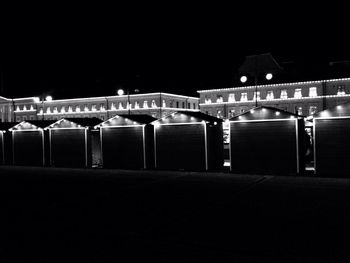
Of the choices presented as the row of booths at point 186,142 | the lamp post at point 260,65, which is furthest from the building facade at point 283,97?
the row of booths at point 186,142

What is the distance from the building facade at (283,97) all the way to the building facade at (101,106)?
23.6 feet

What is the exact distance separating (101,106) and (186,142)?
50.8 m

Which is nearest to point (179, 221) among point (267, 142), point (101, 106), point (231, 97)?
point (267, 142)

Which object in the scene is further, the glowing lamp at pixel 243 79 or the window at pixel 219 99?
the window at pixel 219 99

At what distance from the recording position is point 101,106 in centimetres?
7044

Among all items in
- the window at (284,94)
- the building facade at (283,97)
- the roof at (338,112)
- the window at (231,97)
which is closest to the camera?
the roof at (338,112)

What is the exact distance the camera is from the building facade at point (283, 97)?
52.0 m

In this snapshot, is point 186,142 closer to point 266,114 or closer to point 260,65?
point 266,114

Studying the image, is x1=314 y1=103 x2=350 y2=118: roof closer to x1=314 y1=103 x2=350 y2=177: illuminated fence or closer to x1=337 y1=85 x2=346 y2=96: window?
x1=314 y1=103 x2=350 y2=177: illuminated fence

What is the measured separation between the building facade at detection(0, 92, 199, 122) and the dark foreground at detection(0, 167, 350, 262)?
156 ft

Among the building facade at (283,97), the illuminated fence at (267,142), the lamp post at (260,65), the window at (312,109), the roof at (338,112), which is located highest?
the lamp post at (260,65)

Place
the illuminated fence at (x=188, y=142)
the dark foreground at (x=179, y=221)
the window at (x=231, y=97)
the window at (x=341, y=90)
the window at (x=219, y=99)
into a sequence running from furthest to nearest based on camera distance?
the window at (x=219, y=99) < the window at (x=231, y=97) < the window at (x=341, y=90) < the illuminated fence at (x=188, y=142) < the dark foreground at (x=179, y=221)

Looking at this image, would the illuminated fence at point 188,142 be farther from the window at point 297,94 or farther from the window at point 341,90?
the window at point 297,94

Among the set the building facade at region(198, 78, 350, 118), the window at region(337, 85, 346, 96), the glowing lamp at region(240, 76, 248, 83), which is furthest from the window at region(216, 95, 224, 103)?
the window at region(337, 85, 346, 96)
